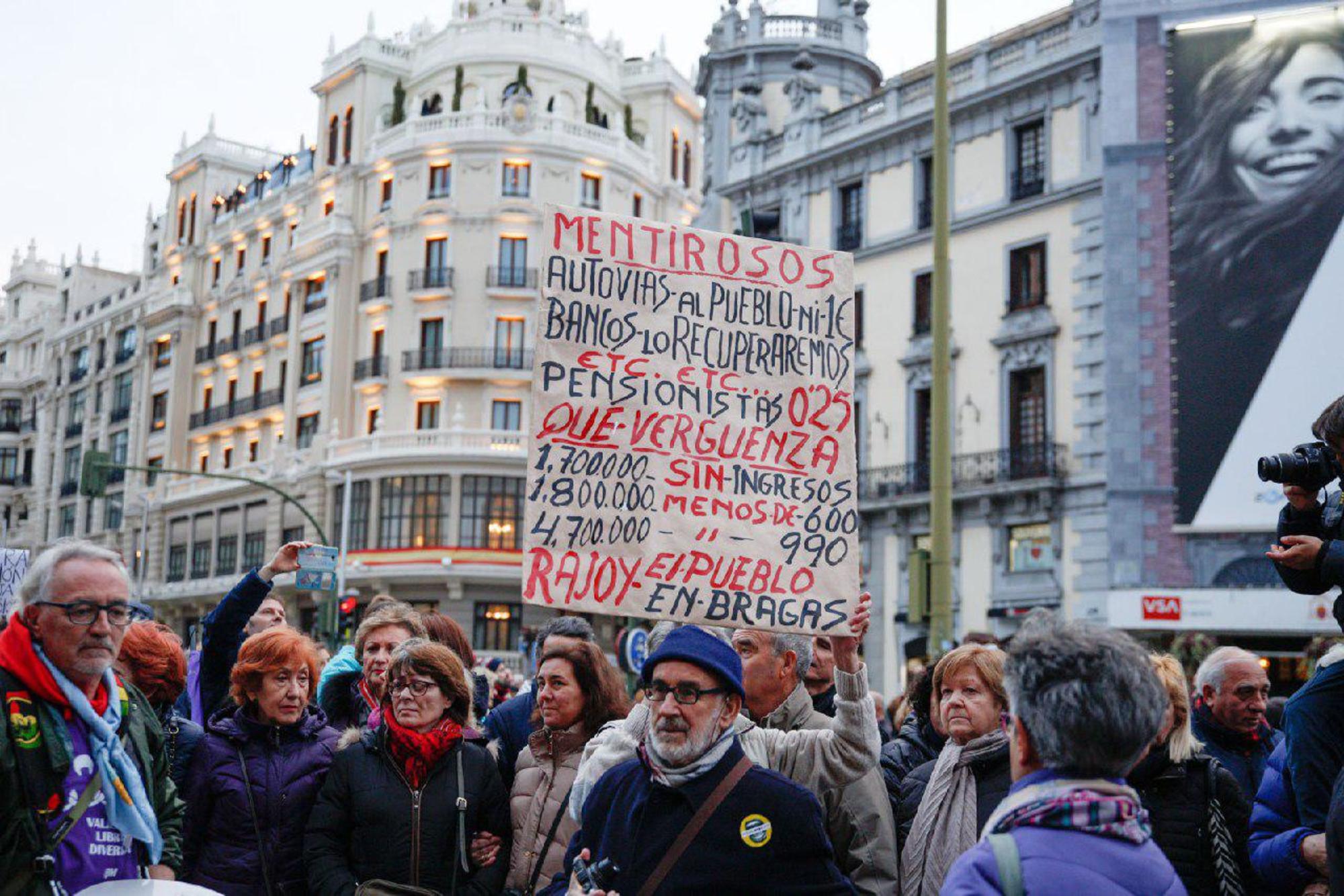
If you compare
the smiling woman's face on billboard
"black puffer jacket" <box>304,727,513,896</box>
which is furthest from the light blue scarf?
the smiling woman's face on billboard

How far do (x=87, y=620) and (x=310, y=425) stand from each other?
48.5 m

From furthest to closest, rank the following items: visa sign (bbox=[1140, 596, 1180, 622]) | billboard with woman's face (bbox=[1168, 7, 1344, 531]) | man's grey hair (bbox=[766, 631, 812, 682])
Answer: visa sign (bbox=[1140, 596, 1180, 622]) → billboard with woman's face (bbox=[1168, 7, 1344, 531]) → man's grey hair (bbox=[766, 631, 812, 682])

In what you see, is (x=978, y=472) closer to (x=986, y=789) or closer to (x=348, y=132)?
(x=986, y=789)

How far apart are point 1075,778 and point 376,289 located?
4780cm

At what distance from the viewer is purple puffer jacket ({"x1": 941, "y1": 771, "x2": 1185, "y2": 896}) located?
2746 millimetres

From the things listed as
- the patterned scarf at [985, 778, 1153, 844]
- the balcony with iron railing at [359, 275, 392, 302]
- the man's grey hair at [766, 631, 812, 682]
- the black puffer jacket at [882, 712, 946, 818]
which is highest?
the balcony with iron railing at [359, 275, 392, 302]

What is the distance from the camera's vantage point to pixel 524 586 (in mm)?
4809

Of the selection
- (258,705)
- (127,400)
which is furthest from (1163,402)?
(127,400)

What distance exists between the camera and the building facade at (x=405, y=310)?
4634 cm

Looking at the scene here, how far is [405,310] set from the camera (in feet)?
159

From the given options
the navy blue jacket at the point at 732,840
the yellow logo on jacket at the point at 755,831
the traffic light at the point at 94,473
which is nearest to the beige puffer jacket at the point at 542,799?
the navy blue jacket at the point at 732,840

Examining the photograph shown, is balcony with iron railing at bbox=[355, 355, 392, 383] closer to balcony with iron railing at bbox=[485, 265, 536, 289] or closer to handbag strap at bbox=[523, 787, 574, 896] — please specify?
balcony with iron railing at bbox=[485, 265, 536, 289]

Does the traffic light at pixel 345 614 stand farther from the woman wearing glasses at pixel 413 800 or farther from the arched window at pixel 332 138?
the arched window at pixel 332 138

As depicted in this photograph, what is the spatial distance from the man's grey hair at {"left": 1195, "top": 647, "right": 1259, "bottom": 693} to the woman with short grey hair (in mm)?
3335
